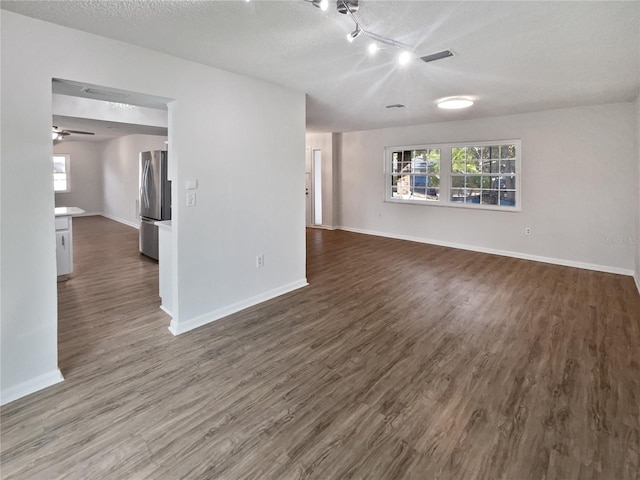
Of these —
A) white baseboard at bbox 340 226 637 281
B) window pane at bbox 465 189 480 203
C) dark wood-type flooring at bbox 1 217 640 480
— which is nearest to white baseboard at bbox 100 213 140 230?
dark wood-type flooring at bbox 1 217 640 480

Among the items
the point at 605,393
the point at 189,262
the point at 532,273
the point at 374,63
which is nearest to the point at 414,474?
the point at 605,393

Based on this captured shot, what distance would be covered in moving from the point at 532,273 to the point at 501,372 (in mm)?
3054

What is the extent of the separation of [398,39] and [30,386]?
11.3 feet

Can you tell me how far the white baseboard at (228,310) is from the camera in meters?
3.15

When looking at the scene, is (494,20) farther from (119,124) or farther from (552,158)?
(119,124)

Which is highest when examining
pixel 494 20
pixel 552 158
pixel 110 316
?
pixel 494 20

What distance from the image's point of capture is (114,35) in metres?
2.48

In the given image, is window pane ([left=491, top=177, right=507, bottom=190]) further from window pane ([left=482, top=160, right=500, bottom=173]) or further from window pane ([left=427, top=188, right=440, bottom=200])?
window pane ([left=427, top=188, right=440, bottom=200])

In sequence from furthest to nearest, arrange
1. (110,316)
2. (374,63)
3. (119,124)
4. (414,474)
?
(119,124), (110,316), (374,63), (414,474)

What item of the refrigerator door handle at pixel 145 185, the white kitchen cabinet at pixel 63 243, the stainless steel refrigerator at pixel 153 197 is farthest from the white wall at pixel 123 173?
the white kitchen cabinet at pixel 63 243

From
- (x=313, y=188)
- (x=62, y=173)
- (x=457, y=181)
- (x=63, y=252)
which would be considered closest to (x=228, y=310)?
(x=63, y=252)

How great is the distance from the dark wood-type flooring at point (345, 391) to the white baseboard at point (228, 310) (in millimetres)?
96

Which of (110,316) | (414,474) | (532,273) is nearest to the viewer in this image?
(414,474)

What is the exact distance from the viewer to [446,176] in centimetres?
671
